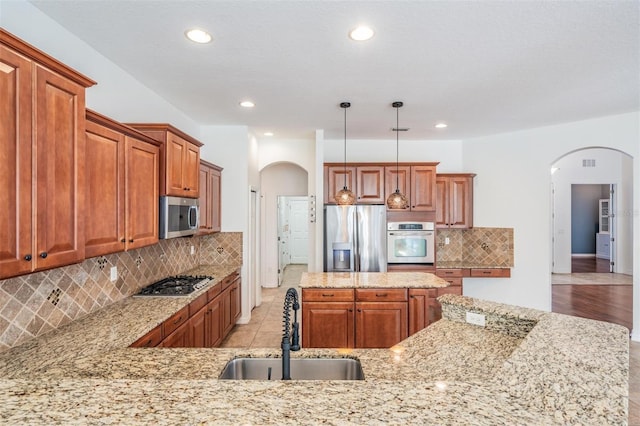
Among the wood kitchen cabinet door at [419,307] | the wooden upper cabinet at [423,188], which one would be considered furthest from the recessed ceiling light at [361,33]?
the wooden upper cabinet at [423,188]

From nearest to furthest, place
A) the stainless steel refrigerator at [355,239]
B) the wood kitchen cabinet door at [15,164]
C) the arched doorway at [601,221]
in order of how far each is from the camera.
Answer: the wood kitchen cabinet door at [15,164], the stainless steel refrigerator at [355,239], the arched doorway at [601,221]

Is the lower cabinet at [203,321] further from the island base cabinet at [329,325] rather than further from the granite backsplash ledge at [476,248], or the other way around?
the granite backsplash ledge at [476,248]

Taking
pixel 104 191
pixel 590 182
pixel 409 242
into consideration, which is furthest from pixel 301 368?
pixel 590 182

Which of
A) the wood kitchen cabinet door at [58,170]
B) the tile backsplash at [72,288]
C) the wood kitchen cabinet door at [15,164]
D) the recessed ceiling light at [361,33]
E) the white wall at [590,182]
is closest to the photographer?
the wood kitchen cabinet door at [15,164]

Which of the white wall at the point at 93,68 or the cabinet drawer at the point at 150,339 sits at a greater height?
the white wall at the point at 93,68

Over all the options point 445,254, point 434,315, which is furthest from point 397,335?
point 445,254

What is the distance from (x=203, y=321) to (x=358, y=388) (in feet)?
8.33

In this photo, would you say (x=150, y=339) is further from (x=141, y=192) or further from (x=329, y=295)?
(x=329, y=295)

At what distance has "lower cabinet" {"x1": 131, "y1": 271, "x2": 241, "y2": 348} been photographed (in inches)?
96.1

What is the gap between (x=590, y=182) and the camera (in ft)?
29.0

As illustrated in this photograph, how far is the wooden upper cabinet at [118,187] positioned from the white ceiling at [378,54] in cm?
69

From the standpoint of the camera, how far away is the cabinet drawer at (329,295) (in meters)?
3.49

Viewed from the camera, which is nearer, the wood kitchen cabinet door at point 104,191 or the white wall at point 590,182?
the wood kitchen cabinet door at point 104,191

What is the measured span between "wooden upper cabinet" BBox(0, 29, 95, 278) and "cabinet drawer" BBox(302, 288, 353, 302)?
85.1 inches
